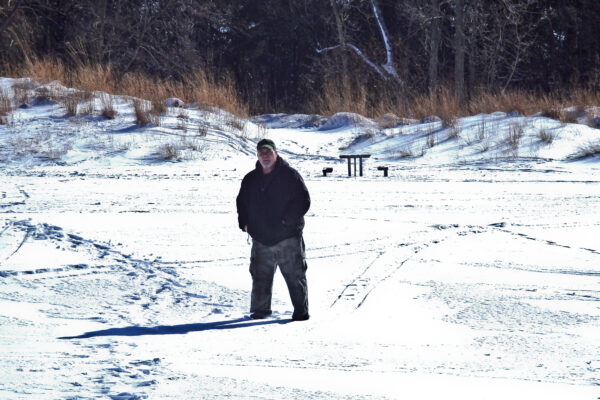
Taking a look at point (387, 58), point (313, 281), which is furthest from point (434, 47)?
point (313, 281)

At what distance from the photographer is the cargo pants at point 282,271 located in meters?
6.47

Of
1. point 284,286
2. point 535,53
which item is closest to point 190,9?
point 535,53

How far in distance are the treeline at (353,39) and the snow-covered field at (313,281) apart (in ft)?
45.4

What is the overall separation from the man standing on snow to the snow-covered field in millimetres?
221

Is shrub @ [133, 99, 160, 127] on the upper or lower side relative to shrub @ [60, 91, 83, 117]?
lower

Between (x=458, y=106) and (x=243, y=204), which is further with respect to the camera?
(x=458, y=106)

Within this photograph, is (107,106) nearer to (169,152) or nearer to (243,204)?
(169,152)

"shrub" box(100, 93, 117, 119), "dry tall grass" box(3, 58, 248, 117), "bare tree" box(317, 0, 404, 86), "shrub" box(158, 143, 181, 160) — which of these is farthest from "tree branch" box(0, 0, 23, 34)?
"shrub" box(158, 143, 181, 160)

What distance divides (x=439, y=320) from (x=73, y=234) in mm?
4543

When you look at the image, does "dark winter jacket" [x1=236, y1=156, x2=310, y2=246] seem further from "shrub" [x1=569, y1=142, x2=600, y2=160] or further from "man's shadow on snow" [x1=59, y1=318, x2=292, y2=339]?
"shrub" [x1=569, y1=142, x2=600, y2=160]

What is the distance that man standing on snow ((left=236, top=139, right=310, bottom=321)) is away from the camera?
644 centimetres

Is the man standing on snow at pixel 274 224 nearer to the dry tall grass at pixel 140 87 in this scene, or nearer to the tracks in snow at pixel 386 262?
the tracks in snow at pixel 386 262

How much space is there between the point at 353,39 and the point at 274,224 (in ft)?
97.5

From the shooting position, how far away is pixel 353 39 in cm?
3544
